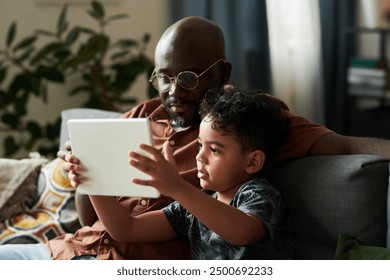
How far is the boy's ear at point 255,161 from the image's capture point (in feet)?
5.00

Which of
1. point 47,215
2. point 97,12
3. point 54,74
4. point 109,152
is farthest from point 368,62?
point 109,152

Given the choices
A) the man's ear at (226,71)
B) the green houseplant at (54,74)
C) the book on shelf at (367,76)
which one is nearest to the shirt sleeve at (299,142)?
the man's ear at (226,71)

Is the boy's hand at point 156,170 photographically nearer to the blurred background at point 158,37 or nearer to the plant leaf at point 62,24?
the blurred background at point 158,37

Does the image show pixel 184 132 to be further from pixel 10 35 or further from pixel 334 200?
pixel 10 35

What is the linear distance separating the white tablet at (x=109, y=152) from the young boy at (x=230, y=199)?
87mm

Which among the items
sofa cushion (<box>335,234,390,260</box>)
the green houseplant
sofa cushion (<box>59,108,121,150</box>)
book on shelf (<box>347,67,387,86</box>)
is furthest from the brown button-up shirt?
book on shelf (<box>347,67,387,86</box>)

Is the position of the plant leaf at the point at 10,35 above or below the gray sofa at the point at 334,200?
above

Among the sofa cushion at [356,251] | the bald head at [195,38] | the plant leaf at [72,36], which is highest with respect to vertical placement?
the bald head at [195,38]

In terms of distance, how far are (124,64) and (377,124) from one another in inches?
66.7

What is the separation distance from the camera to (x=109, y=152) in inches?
54.4

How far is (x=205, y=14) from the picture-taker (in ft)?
13.0

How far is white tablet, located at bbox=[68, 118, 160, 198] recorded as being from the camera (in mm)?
1339
